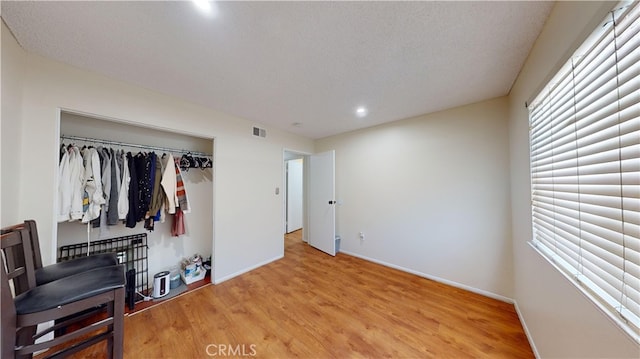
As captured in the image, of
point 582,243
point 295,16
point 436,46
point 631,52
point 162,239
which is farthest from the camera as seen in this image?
point 162,239

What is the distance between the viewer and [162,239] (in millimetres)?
2686

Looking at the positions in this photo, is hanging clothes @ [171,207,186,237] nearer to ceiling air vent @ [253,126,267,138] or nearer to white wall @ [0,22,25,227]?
white wall @ [0,22,25,227]

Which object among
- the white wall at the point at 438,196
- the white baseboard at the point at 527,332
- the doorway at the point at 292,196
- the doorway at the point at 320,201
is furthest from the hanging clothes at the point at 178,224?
the white baseboard at the point at 527,332

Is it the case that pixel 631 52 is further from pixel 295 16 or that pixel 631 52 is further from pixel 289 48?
pixel 289 48

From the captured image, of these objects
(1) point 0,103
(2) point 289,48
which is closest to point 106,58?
(1) point 0,103

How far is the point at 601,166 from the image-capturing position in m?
0.88

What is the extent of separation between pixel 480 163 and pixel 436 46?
1.66 meters

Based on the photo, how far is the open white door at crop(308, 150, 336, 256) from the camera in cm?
372

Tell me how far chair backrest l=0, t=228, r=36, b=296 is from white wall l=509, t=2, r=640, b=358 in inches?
114

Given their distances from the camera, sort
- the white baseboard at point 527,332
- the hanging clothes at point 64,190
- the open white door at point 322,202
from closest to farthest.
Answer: the white baseboard at point 527,332 → the hanging clothes at point 64,190 → the open white door at point 322,202

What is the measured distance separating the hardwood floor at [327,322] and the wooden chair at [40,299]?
1.67ft

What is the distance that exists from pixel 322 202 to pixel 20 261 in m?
3.32

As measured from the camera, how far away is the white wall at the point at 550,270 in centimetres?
86

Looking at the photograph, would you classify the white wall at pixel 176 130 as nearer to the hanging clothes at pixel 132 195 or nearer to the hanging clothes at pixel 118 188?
the hanging clothes at pixel 118 188
